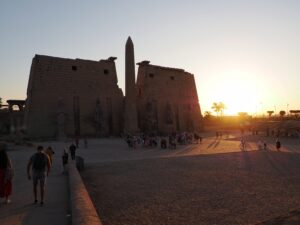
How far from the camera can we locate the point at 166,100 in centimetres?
4312

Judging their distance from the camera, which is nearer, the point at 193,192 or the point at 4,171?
the point at 4,171

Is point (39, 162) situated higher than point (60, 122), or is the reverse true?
point (60, 122)

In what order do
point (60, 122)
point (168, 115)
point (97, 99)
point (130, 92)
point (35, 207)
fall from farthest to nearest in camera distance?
point (168, 115) → point (97, 99) → point (130, 92) → point (60, 122) → point (35, 207)

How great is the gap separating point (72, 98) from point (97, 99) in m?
2.63

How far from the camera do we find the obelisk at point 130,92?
3612 cm

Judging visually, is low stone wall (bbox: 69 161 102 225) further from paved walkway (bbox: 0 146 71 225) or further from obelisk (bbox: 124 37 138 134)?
obelisk (bbox: 124 37 138 134)

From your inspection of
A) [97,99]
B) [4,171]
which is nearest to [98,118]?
[97,99]

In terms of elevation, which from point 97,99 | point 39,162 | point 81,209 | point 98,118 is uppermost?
point 97,99

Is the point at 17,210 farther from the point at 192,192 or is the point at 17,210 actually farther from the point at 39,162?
the point at 192,192

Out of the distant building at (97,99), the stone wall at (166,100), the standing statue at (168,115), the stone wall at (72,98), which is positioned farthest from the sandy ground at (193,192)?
the standing statue at (168,115)

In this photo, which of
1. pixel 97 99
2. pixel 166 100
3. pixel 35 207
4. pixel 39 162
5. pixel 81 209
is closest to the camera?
pixel 81 209

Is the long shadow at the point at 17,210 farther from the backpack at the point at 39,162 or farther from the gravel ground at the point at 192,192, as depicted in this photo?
the gravel ground at the point at 192,192

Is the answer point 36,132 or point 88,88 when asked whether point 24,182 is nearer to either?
point 36,132

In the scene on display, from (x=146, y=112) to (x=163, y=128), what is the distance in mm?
3761
